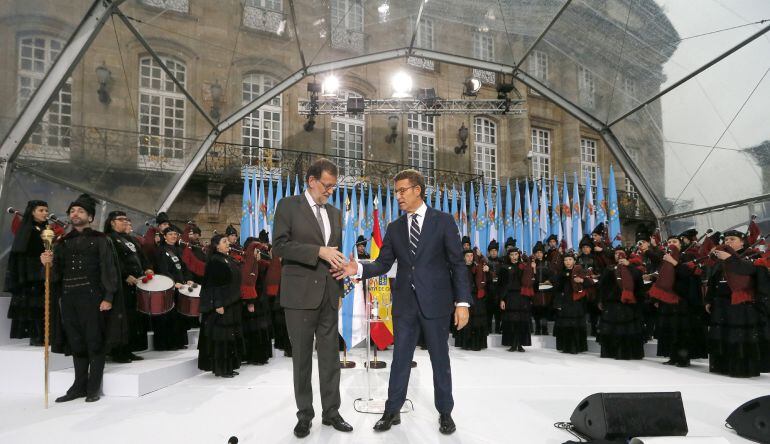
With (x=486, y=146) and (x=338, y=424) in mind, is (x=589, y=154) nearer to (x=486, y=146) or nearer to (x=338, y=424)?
(x=486, y=146)

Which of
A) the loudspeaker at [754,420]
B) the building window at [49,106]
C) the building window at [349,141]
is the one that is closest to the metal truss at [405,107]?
the building window at [349,141]

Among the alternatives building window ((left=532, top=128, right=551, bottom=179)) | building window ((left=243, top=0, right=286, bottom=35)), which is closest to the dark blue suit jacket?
building window ((left=243, top=0, right=286, bottom=35))

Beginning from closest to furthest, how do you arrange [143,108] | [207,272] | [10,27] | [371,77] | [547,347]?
[10,27] < [207,272] < [143,108] < [547,347] < [371,77]

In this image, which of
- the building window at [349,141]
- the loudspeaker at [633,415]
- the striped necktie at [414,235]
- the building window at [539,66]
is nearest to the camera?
the loudspeaker at [633,415]

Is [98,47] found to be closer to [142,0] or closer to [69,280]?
[142,0]

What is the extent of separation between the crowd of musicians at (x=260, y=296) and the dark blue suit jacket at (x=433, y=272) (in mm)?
3182

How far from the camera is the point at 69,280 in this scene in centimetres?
507

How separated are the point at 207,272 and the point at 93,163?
342 centimetres

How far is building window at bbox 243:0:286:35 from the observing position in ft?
31.2

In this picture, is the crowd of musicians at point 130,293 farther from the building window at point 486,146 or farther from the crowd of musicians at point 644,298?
the building window at point 486,146

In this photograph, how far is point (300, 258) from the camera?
12.2 ft

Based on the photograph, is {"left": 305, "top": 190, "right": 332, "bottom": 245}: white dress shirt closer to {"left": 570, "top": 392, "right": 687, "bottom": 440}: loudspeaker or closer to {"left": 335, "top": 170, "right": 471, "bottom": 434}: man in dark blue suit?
{"left": 335, "top": 170, "right": 471, "bottom": 434}: man in dark blue suit

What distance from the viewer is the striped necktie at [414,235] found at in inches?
156

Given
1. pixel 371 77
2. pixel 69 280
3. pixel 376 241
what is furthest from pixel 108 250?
pixel 371 77
